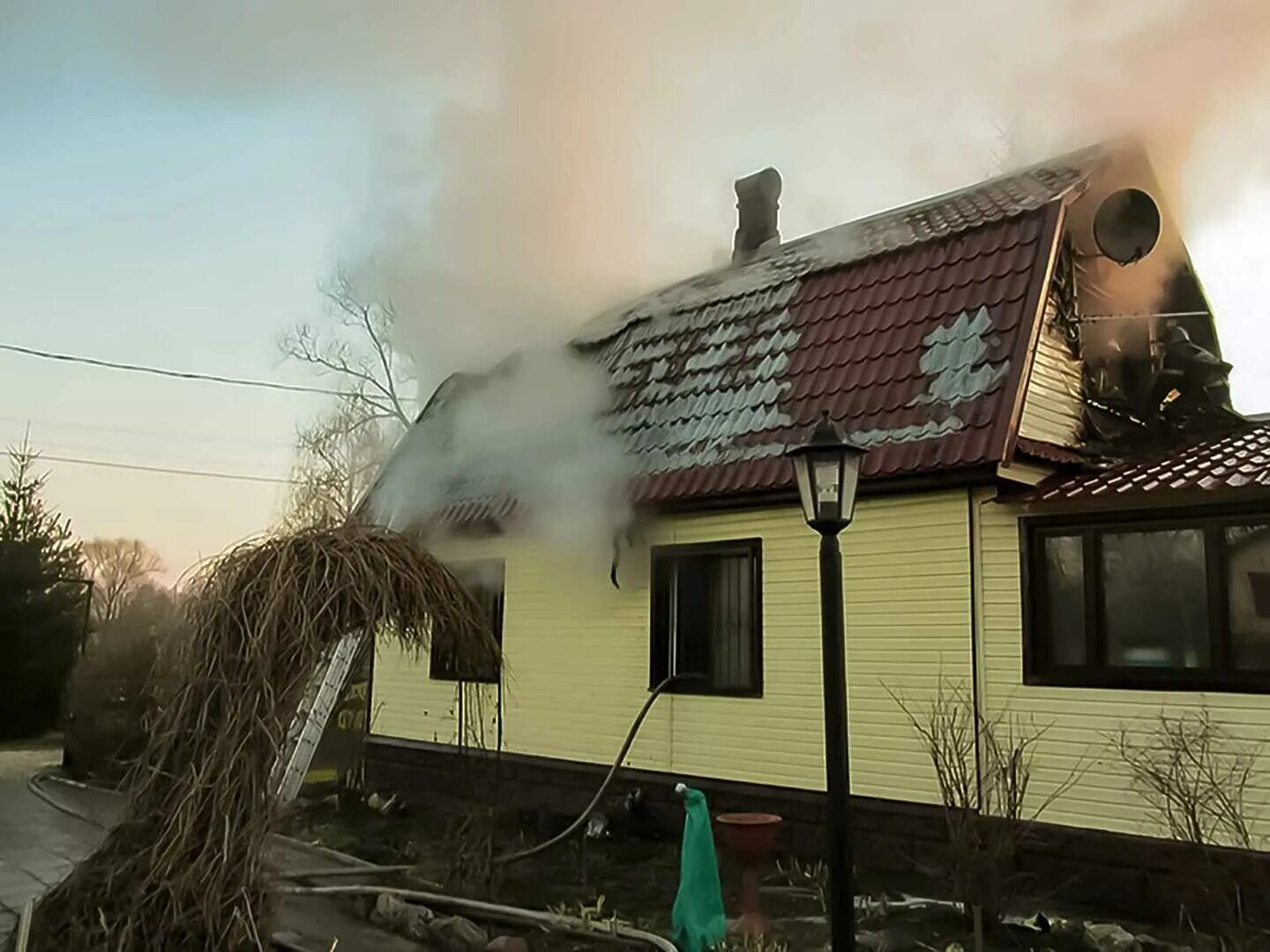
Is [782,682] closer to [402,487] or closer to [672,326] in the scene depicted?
[672,326]

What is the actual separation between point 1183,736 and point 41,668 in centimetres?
2017

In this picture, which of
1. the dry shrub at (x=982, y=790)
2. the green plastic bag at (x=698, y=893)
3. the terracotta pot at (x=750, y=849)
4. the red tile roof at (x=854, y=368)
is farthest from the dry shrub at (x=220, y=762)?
the red tile roof at (x=854, y=368)

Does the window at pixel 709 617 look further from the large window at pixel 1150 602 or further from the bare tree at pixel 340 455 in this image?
the bare tree at pixel 340 455

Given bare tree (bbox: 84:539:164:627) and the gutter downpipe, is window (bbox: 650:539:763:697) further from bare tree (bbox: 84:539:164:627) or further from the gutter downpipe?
bare tree (bbox: 84:539:164:627)

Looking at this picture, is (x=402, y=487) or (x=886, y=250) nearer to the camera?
(x=886, y=250)

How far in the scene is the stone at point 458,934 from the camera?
6.67m

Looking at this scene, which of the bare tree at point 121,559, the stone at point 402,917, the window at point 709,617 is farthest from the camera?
the bare tree at point 121,559

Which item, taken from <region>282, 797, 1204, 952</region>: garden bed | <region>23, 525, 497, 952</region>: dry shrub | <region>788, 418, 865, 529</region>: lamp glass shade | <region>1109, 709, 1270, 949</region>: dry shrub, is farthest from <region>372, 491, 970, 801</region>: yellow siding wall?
<region>23, 525, 497, 952</region>: dry shrub

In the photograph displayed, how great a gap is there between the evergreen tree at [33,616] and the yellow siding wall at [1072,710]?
18313 millimetres

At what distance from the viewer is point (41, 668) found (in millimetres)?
20469

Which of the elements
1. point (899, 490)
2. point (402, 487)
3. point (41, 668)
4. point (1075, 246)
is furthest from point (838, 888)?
point (41, 668)

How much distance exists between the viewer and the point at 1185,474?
725cm

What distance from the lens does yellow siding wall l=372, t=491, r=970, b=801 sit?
8.30m

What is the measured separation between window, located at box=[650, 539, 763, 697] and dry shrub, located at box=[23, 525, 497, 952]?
4.08 m
